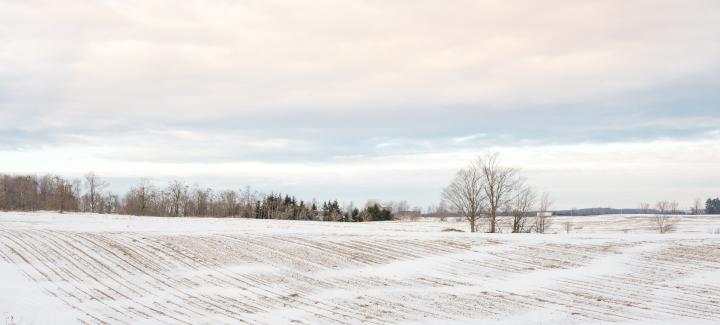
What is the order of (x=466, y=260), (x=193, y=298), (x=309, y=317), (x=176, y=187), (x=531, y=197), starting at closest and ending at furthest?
(x=309, y=317)
(x=193, y=298)
(x=466, y=260)
(x=531, y=197)
(x=176, y=187)

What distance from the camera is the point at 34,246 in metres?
34.9

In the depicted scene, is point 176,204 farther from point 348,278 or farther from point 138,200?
point 348,278

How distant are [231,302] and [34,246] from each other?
65.3 feet

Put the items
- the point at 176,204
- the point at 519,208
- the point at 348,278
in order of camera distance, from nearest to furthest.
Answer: the point at 348,278 < the point at 519,208 < the point at 176,204

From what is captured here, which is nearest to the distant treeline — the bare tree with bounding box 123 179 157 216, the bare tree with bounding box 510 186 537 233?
the bare tree with bounding box 123 179 157 216

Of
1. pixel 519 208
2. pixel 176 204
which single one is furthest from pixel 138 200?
pixel 519 208

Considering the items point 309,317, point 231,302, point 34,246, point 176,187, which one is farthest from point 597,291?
point 176,187

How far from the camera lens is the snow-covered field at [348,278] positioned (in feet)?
66.5

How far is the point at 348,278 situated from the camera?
2841cm

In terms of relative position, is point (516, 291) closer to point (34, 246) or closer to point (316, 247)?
point (316, 247)

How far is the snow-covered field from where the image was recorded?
798 inches

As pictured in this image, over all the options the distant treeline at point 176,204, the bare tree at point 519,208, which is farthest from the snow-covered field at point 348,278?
the distant treeline at point 176,204

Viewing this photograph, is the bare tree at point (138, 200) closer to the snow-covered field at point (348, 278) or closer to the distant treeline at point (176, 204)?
the distant treeline at point (176, 204)

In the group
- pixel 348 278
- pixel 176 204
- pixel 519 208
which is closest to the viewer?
pixel 348 278
